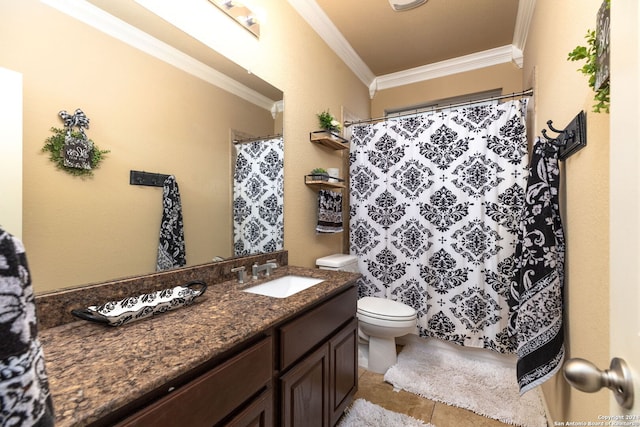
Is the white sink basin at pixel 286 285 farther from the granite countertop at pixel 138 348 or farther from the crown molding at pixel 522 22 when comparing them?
the crown molding at pixel 522 22

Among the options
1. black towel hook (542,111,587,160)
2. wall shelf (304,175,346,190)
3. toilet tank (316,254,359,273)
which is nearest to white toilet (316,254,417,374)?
toilet tank (316,254,359,273)

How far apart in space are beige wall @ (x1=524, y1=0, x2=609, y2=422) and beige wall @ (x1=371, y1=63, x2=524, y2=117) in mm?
1328

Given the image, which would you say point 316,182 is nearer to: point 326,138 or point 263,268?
point 326,138

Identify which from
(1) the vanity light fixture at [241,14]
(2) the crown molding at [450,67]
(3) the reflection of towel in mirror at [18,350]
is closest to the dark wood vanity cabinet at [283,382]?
(3) the reflection of towel in mirror at [18,350]

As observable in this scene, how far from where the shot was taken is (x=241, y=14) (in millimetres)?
1590

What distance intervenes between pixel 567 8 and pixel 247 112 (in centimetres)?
152

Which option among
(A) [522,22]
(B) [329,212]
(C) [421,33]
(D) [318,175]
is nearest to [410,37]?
(C) [421,33]

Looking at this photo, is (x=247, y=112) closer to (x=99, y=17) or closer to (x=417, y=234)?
(x=99, y=17)

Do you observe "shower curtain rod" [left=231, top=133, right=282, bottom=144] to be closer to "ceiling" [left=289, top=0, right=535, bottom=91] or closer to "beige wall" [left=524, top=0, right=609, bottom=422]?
"ceiling" [left=289, top=0, right=535, bottom=91]

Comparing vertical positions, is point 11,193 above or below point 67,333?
above

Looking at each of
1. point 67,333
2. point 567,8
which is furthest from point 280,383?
point 567,8

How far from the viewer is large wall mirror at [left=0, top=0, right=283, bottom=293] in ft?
2.91

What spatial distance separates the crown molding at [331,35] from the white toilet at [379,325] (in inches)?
72.4

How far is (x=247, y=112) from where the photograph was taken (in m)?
1.67
